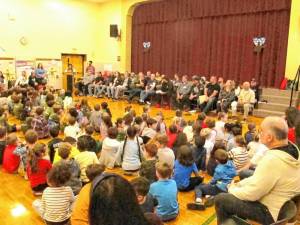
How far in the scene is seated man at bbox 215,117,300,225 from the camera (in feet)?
6.41

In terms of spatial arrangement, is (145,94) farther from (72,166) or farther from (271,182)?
(271,182)

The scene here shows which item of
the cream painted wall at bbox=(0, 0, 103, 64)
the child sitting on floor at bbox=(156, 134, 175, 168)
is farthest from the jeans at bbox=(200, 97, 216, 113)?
the cream painted wall at bbox=(0, 0, 103, 64)

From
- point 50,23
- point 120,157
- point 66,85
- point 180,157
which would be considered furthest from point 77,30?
point 180,157

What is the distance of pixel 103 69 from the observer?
50.2 ft

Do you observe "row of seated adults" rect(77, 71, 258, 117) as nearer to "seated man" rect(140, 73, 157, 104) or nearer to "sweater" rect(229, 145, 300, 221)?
"seated man" rect(140, 73, 157, 104)

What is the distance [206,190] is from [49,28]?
12.5 m

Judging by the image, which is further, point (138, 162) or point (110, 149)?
point (110, 149)

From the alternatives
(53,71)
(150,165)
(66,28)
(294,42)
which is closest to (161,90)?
(294,42)

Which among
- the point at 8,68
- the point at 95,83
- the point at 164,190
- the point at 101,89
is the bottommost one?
the point at 164,190

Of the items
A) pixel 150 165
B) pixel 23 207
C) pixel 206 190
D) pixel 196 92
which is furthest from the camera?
pixel 196 92

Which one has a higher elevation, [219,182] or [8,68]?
[8,68]

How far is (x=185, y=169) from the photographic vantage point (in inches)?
144

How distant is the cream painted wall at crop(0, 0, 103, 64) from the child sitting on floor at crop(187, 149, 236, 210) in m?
11.5

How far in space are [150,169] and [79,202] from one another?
1.23m
